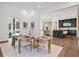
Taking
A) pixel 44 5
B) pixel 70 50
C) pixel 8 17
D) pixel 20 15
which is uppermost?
pixel 44 5

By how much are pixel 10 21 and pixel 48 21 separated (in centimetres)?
→ 333

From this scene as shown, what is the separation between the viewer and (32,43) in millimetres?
3834

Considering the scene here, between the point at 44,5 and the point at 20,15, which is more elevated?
the point at 44,5

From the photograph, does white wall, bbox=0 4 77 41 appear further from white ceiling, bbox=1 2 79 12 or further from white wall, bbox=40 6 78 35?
white ceiling, bbox=1 2 79 12

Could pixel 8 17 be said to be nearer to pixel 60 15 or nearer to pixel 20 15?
pixel 20 15

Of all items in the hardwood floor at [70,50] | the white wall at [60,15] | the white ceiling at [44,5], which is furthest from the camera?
the white wall at [60,15]

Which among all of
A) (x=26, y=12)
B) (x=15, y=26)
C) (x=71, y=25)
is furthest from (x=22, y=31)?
(x=71, y=25)

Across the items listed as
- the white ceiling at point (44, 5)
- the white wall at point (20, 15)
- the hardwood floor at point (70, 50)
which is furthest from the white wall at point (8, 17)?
the hardwood floor at point (70, 50)

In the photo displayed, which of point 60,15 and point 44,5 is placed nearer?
point 44,5

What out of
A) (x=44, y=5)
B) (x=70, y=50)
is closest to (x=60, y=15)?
(x=44, y=5)

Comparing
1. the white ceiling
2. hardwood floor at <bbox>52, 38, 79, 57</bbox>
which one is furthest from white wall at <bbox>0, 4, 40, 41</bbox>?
hardwood floor at <bbox>52, 38, 79, 57</bbox>

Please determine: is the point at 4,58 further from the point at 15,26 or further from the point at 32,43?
the point at 15,26

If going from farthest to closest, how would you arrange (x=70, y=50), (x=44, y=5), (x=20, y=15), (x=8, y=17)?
(x=44, y=5), (x=20, y=15), (x=8, y=17), (x=70, y=50)

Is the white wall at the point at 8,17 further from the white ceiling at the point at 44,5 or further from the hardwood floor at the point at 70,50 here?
the hardwood floor at the point at 70,50
